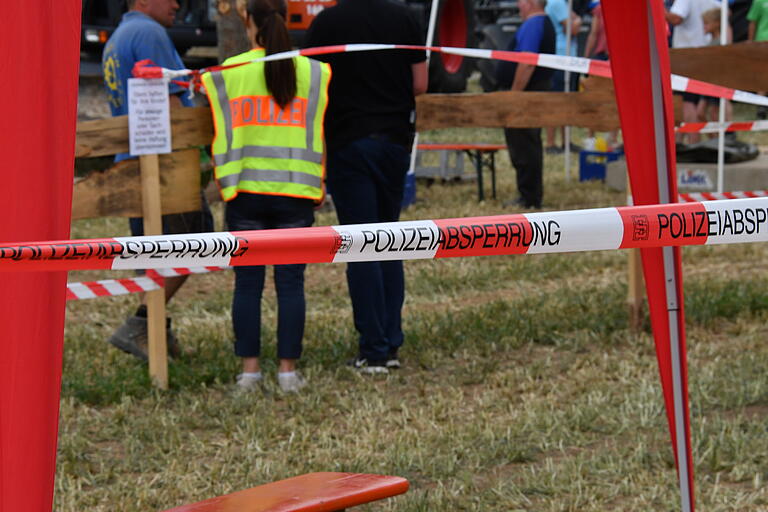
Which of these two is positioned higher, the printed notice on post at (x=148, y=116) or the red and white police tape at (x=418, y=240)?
the printed notice on post at (x=148, y=116)

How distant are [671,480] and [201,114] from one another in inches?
104

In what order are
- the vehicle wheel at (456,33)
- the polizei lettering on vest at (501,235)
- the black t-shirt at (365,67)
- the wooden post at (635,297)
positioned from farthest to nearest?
1. the vehicle wheel at (456,33)
2. the wooden post at (635,297)
3. the black t-shirt at (365,67)
4. the polizei lettering on vest at (501,235)

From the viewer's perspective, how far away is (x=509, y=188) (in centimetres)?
1162

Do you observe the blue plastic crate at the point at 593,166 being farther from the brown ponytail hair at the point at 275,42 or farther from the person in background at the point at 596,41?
the brown ponytail hair at the point at 275,42

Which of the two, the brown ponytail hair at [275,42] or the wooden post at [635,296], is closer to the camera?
the brown ponytail hair at [275,42]

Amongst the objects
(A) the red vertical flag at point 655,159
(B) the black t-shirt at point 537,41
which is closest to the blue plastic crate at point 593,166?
(B) the black t-shirt at point 537,41

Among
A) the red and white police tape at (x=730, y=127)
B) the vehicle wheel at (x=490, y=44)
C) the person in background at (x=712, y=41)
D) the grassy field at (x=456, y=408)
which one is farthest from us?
the vehicle wheel at (x=490, y=44)

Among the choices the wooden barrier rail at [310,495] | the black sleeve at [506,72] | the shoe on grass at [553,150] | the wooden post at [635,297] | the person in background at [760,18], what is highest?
the person in background at [760,18]

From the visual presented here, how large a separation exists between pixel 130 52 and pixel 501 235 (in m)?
3.91

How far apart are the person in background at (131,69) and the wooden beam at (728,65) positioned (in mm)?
2503

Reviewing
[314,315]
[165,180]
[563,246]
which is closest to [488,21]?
[314,315]

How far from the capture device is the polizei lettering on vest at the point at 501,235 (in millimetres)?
1987

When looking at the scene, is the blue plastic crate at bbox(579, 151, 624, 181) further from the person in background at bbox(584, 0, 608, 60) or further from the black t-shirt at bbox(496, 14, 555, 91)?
the person in background at bbox(584, 0, 608, 60)

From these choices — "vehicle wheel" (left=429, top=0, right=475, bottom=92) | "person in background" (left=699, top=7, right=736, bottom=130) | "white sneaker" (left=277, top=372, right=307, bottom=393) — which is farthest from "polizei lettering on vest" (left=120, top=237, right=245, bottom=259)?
"vehicle wheel" (left=429, top=0, right=475, bottom=92)
